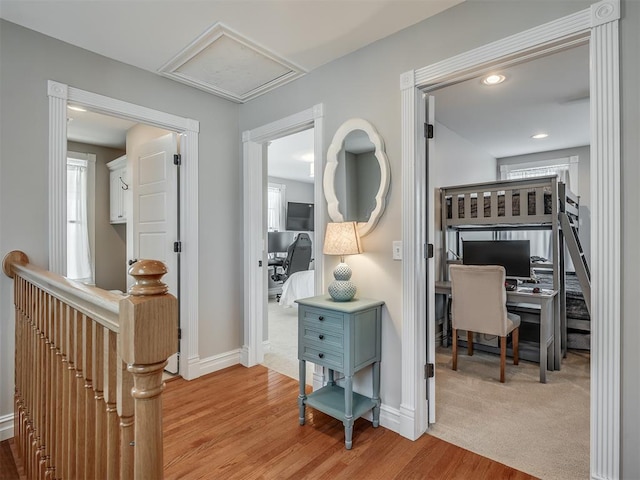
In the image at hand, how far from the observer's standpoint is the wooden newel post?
2.36 ft

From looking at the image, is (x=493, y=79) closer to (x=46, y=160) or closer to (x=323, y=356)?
(x=323, y=356)

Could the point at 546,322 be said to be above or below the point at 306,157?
below

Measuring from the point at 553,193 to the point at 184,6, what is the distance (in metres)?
3.27

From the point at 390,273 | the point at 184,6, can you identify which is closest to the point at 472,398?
the point at 390,273

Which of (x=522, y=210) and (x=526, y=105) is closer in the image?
(x=522, y=210)

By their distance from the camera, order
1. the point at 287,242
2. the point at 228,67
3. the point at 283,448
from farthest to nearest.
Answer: the point at 287,242 < the point at 228,67 < the point at 283,448

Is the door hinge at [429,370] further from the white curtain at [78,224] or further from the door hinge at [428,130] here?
the white curtain at [78,224]

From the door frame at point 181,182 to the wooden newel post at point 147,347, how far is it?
197cm

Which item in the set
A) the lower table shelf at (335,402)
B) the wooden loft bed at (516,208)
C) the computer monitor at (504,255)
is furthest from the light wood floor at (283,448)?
the computer monitor at (504,255)

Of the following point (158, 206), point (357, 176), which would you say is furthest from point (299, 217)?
point (357, 176)

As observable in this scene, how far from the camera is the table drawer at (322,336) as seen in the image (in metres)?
2.07

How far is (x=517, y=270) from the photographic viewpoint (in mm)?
3734

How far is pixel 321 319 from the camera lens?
2160 mm

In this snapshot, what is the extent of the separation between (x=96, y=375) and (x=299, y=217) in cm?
704
